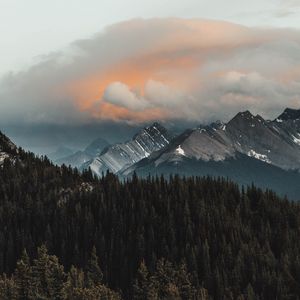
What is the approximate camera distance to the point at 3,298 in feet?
656

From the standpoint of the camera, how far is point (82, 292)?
197250mm

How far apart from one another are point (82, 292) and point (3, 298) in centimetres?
2910
